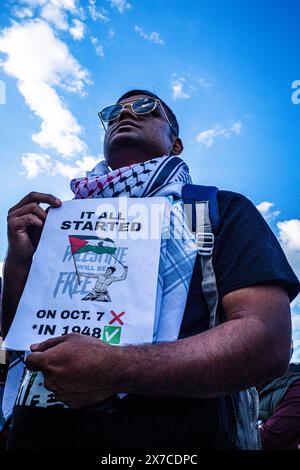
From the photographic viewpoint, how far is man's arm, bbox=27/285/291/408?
94 centimetres

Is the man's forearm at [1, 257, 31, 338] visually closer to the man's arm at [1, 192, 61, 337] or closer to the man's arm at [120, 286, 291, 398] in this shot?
the man's arm at [1, 192, 61, 337]

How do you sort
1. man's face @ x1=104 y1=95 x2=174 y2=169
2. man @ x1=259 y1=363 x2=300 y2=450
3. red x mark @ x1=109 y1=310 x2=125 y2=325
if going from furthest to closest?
man @ x1=259 y1=363 x2=300 y2=450 < man's face @ x1=104 y1=95 x2=174 y2=169 < red x mark @ x1=109 y1=310 x2=125 y2=325

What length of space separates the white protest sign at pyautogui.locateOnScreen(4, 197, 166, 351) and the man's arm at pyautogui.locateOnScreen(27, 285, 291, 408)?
4.8 inches

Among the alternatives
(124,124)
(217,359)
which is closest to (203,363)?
(217,359)

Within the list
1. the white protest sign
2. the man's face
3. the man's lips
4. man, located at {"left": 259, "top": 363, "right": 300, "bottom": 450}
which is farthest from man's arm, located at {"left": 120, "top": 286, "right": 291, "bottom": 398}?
man, located at {"left": 259, "top": 363, "right": 300, "bottom": 450}

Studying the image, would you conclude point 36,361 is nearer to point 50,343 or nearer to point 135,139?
point 50,343

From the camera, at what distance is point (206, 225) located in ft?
4.38

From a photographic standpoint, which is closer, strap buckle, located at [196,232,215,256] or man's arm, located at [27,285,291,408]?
man's arm, located at [27,285,291,408]

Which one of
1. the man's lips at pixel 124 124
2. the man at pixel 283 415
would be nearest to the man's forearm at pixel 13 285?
Result: the man's lips at pixel 124 124

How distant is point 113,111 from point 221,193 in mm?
1408

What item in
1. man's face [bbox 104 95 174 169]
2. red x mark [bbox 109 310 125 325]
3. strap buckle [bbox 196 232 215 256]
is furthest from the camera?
man's face [bbox 104 95 174 169]

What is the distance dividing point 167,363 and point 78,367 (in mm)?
246

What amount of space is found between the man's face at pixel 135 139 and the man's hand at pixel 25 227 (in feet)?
2.78

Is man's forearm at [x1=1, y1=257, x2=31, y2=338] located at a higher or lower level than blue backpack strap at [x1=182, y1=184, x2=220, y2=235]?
lower
